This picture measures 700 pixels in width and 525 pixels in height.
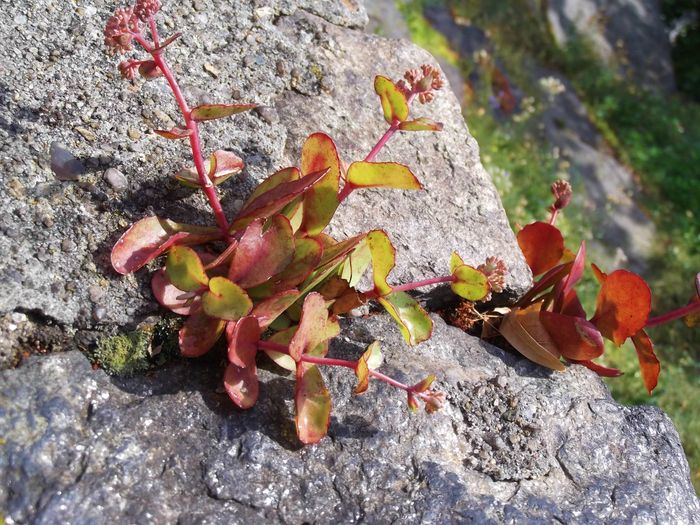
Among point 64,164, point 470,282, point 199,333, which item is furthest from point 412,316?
point 64,164

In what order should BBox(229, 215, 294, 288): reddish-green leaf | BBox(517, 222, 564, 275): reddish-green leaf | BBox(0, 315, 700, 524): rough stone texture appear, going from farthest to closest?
BBox(517, 222, 564, 275): reddish-green leaf < BBox(229, 215, 294, 288): reddish-green leaf < BBox(0, 315, 700, 524): rough stone texture

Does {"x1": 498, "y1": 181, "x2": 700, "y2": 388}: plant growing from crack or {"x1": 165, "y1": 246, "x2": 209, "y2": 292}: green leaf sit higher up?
{"x1": 498, "y1": 181, "x2": 700, "y2": 388}: plant growing from crack

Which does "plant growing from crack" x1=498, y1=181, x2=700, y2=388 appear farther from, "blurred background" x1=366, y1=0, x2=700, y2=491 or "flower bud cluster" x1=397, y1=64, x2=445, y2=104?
"blurred background" x1=366, y1=0, x2=700, y2=491

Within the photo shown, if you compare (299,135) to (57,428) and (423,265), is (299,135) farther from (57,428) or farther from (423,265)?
(57,428)

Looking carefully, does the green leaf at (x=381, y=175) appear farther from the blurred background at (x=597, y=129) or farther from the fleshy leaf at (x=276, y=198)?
the blurred background at (x=597, y=129)

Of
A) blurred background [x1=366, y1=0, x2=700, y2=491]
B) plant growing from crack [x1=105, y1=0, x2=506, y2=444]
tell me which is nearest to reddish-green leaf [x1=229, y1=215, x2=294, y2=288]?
plant growing from crack [x1=105, y1=0, x2=506, y2=444]

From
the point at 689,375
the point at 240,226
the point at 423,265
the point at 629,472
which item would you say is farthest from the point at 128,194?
the point at 689,375

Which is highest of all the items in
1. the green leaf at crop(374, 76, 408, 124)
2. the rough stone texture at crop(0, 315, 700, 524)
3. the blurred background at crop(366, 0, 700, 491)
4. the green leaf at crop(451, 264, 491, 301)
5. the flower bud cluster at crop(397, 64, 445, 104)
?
the flower bud cluster at crop(397, 64, 445, 104)
